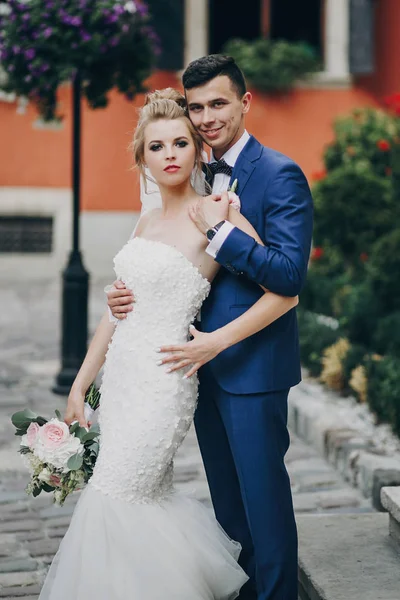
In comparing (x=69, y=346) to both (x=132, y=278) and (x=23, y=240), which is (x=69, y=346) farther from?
(x=23, y=240)

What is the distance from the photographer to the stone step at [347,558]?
3.57m

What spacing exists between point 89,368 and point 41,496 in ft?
5.95

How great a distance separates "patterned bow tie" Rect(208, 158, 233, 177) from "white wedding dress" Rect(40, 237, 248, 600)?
0.98ft

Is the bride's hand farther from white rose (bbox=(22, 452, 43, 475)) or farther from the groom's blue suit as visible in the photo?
the groom's blue suit

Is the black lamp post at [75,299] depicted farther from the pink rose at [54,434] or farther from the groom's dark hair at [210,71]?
the groom's dark hair at [210,71]

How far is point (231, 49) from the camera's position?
13609mm

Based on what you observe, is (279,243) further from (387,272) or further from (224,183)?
(387,272)

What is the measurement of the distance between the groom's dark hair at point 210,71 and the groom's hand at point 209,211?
0.33 meters

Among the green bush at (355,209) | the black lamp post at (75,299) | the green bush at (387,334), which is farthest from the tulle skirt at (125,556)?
the green bush at (355,209)

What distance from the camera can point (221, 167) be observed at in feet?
10.7

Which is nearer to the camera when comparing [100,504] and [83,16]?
[100,504]

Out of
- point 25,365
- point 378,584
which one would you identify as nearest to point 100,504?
point 378,584

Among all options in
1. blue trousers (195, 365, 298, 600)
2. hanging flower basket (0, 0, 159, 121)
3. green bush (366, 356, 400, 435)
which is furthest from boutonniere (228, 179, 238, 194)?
hanging flower basket (0, 0, 159, 121)

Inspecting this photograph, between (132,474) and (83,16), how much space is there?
450 cm
